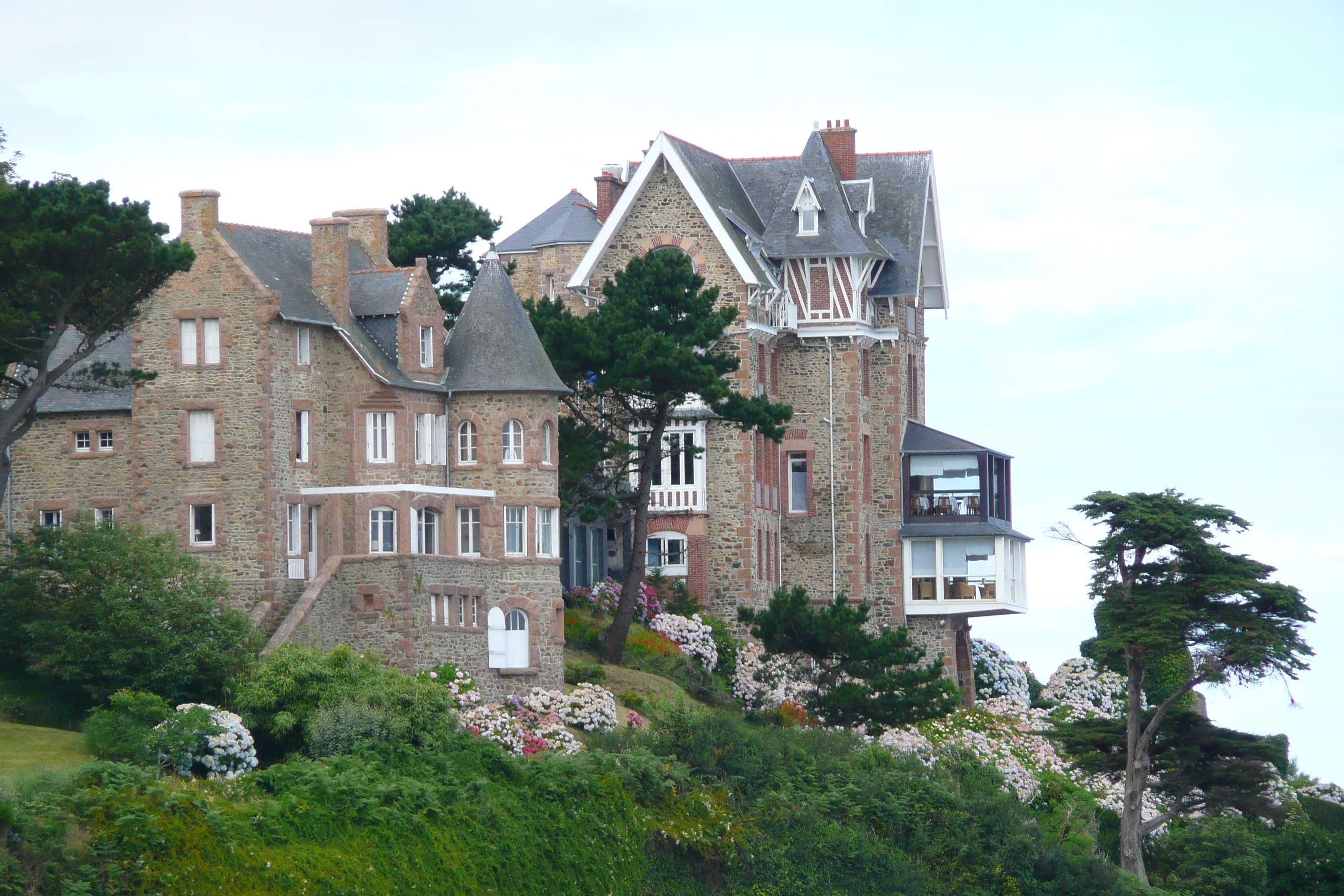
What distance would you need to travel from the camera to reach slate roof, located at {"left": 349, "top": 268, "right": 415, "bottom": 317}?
49.6 metres

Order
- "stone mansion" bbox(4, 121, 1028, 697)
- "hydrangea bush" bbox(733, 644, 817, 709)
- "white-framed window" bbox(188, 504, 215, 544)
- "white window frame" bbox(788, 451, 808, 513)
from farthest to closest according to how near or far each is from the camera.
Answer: "white window frame" bbox(788, 451, 808, 513) → "hydrangea bush" bbox(733, 644, 817, 709) → "white-framed window" bbox(188, 504, 215, 544) → "stone mansion" bbox(4, 121, 1028, 697)

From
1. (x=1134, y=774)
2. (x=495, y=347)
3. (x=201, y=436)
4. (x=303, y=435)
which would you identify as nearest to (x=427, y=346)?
(x=495, y=347)

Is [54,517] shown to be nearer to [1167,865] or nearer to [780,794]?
[780,794]

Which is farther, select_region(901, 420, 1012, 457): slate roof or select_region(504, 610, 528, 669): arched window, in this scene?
select_region(901, 420, 1012, 457): slate roof

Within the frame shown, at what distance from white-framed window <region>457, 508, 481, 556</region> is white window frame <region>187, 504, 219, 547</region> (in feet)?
17.5

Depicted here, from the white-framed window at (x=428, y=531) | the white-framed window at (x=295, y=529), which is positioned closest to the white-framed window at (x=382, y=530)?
the white-framed window at (x=428, y=531)

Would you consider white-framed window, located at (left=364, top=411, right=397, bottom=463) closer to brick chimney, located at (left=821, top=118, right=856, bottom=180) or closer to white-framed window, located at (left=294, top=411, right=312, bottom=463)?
white-framed window, located at (left=294, top=411, right=312, bottom=463)

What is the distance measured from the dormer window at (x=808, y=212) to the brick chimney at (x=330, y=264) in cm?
1826

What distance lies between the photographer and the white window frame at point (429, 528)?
48.0m

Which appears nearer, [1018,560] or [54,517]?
[54,517]

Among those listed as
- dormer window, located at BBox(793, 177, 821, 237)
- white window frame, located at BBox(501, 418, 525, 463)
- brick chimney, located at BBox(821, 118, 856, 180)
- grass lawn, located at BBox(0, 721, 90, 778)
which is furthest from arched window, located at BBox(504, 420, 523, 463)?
brick chimney, located at BBox(821, 118, 856, 180)

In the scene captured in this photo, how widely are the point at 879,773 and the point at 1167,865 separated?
1358cm

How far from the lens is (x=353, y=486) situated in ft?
159

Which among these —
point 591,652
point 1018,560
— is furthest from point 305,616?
point 1018,560
